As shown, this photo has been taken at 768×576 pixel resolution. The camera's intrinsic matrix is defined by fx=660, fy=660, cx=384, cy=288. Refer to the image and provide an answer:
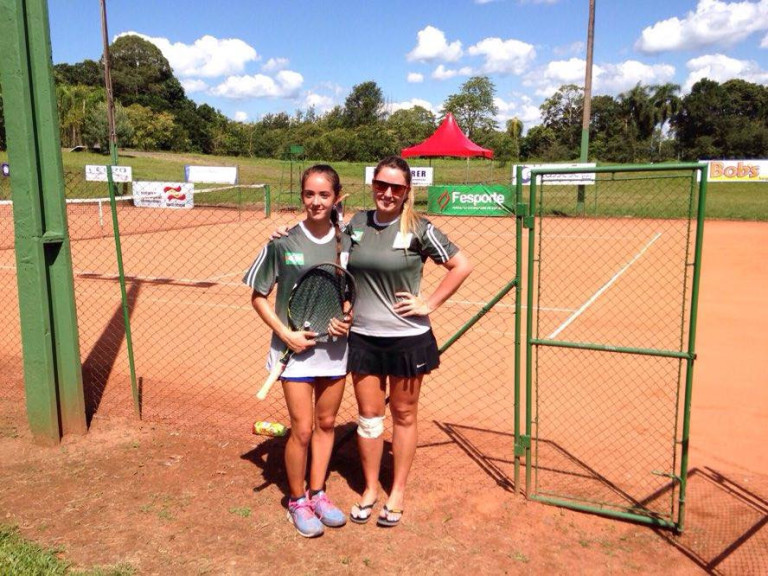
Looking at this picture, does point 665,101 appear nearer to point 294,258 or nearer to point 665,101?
point 665,101

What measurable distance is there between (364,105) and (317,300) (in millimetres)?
88839

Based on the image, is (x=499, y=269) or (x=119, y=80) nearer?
(x=499, y=269)

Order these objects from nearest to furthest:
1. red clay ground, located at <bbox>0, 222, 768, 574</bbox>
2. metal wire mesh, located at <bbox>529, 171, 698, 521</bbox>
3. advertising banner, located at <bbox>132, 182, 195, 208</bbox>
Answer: red clay ground, located at <bbox>0, 222, 768, 574</bbox> → metal wire mesh, located at <bbox>529, 171, 698, 521</bbox> → advertising banner, located at <bbox>132, 182, 195, 208</bbox>

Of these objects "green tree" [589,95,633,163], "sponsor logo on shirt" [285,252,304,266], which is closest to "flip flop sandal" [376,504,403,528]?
"sponsor logo on shirt" [285,252,304,266]

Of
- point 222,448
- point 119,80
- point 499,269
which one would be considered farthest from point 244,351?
point 119,80

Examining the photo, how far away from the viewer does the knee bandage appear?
3864 mm

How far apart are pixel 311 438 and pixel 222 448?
1.24 m

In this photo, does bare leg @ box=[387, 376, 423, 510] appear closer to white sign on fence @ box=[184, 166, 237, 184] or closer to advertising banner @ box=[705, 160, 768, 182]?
white sign on fence @ box=[184, 166, 237, 184]

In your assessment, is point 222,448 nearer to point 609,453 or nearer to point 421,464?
point 421,464

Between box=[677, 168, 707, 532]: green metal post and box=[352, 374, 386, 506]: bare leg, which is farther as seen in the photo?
box=[352, 374, 386, 506]: bare leg

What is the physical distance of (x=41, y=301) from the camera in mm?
4918

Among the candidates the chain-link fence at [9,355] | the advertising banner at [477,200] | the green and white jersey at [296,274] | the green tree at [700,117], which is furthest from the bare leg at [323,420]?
the green tree at [700,117]

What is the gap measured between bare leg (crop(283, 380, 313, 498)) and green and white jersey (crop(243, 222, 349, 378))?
0.32 ft

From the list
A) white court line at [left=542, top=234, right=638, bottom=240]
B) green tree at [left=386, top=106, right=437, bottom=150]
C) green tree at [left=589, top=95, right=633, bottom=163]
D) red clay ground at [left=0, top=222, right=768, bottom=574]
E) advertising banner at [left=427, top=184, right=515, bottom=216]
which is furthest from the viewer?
green tree at [left=386, top=106, right=437, bottom=150]
